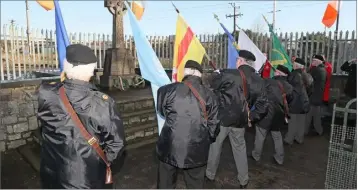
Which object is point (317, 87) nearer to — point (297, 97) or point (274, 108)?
point (297, 97)

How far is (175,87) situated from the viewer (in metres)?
3.04

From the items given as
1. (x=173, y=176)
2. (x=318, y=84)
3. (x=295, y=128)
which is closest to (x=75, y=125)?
(x=173, y=176)

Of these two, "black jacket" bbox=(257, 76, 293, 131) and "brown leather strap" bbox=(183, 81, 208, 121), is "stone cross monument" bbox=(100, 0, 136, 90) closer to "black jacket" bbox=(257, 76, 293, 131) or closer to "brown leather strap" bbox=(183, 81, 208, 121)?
"black jacket" bbox=(257, 76, 293, 131)

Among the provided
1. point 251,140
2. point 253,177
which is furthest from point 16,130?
point 251,140

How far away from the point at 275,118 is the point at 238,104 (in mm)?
1301

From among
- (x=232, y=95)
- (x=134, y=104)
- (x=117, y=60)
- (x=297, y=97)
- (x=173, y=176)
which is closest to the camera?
(x=173, y=176)

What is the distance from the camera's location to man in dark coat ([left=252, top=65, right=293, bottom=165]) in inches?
188

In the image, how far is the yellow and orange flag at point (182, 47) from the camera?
3.72m

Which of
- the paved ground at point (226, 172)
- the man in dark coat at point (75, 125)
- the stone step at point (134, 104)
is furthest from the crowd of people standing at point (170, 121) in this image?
the stone step at point (134, 104)

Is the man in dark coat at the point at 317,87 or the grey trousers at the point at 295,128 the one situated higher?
the man in dark coat at the point at 317,87

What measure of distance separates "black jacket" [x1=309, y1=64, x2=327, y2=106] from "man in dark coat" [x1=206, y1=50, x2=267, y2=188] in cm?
308

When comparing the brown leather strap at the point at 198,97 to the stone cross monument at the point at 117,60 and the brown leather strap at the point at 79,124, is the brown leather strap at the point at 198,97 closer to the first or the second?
the brown leather strap at the point at 79,124

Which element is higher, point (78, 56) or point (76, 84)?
point (78, 56)

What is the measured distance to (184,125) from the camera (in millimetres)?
3006
